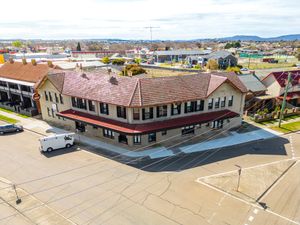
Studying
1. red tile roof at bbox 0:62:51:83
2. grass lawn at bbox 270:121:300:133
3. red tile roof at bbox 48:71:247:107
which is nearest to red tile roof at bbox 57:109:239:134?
red tile roof at bbox 48:71:247:107

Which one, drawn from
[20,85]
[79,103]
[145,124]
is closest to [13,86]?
[20,85]

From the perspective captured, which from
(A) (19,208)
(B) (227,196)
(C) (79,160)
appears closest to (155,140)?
(C) (79,160)

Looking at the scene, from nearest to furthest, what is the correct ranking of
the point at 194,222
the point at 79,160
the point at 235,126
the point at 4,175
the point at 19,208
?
the point at 194,222 < the point at 19,208 < the point at 4,175 < the point at 79,160 < the point at 235,126

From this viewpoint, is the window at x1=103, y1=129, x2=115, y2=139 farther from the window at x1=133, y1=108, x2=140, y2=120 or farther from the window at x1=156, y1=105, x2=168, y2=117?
the window at x1=156, y1=105, x2=168, y2=117

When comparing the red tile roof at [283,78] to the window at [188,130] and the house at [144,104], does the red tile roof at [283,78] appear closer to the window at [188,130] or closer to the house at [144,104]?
the house at [144,104]

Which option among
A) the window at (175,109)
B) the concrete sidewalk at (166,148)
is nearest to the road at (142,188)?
the concrete sidewalk at (166,148)

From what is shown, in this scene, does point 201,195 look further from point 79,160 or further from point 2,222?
point 2,222
